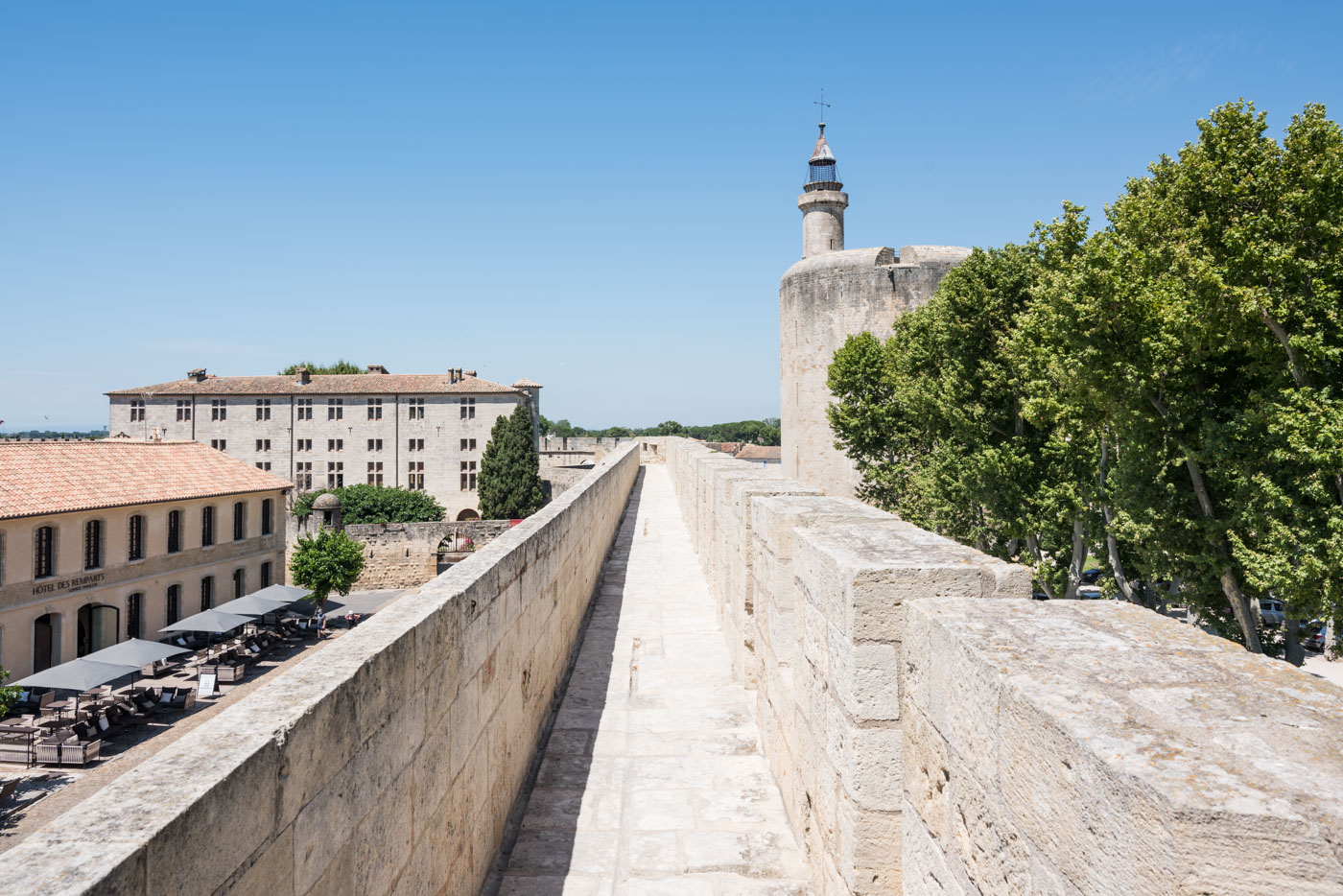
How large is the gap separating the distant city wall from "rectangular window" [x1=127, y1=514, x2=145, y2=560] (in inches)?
1137

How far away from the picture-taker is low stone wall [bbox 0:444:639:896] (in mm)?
1354

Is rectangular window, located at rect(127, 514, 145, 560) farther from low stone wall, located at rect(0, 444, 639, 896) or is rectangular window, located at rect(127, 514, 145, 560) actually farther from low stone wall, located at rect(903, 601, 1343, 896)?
low stone wall, located at rect(903, 601, 1343, 896)

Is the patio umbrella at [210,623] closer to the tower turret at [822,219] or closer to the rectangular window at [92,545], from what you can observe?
the rectangular window at [92,545]

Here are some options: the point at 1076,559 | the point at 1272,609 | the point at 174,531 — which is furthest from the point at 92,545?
the point at 1272,609

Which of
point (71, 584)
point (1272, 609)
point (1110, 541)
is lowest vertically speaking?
point (1272, 609)

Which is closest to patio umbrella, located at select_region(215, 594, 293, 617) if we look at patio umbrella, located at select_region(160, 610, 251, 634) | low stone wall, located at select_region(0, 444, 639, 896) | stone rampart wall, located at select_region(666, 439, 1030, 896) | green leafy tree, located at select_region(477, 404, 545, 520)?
patio umbrella, located at select_region(160, 610, 251, 634)

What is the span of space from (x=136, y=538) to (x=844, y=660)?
30099 millimetres

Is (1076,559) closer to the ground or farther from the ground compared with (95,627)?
farther from the ground

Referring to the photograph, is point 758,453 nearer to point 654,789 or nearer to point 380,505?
point 380,505

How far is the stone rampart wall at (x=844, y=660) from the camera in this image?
2.59m

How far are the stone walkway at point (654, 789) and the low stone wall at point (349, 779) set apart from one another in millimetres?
321

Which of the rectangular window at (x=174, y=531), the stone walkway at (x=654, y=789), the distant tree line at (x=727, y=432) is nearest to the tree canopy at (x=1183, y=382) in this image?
the stone walkway at (x=654, y=789)

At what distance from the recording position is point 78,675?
18.3 meters

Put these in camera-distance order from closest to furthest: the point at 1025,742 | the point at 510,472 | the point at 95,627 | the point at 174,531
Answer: the point at 1025,742 < the point at 95,627 < the point at 174,531 < the point at 510,472
